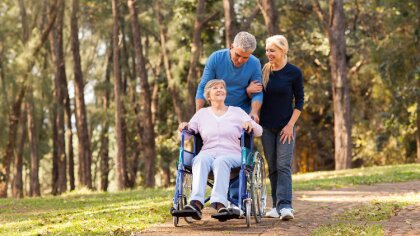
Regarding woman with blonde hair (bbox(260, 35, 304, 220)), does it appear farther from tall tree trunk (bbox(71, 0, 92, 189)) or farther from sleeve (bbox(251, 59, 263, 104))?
tall tree trunk (bbox(71, 0, 92, 189))

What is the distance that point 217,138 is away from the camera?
878 centimetres

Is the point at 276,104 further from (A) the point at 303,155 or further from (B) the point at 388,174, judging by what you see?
(A) the point at 303,155

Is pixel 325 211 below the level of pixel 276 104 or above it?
below

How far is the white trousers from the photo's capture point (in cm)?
819

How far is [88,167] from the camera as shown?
3453 centimetres

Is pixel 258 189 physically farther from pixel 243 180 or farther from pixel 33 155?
pixel 33 155

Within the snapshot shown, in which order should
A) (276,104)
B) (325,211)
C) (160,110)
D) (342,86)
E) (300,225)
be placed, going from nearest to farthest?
(300,225), (276,104), (325,211), (342,86), (160,110)

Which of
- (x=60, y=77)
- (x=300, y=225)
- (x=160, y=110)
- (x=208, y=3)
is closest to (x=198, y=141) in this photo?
(x=300, y=225)

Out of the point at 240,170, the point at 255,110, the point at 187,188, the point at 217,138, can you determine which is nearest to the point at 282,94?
the point at 255,110

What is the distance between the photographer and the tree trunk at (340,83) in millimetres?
26031

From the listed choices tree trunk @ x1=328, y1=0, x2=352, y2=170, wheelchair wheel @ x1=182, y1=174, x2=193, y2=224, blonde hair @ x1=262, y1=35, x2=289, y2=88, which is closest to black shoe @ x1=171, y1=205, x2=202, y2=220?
wheelchair wheel @ x1=182, y1=174, x2=193, y2=224

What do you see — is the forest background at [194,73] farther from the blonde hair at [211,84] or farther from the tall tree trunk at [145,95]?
the blonde hair at [211,84]

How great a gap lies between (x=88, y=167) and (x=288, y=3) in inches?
401

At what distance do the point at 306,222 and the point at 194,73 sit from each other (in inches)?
824
